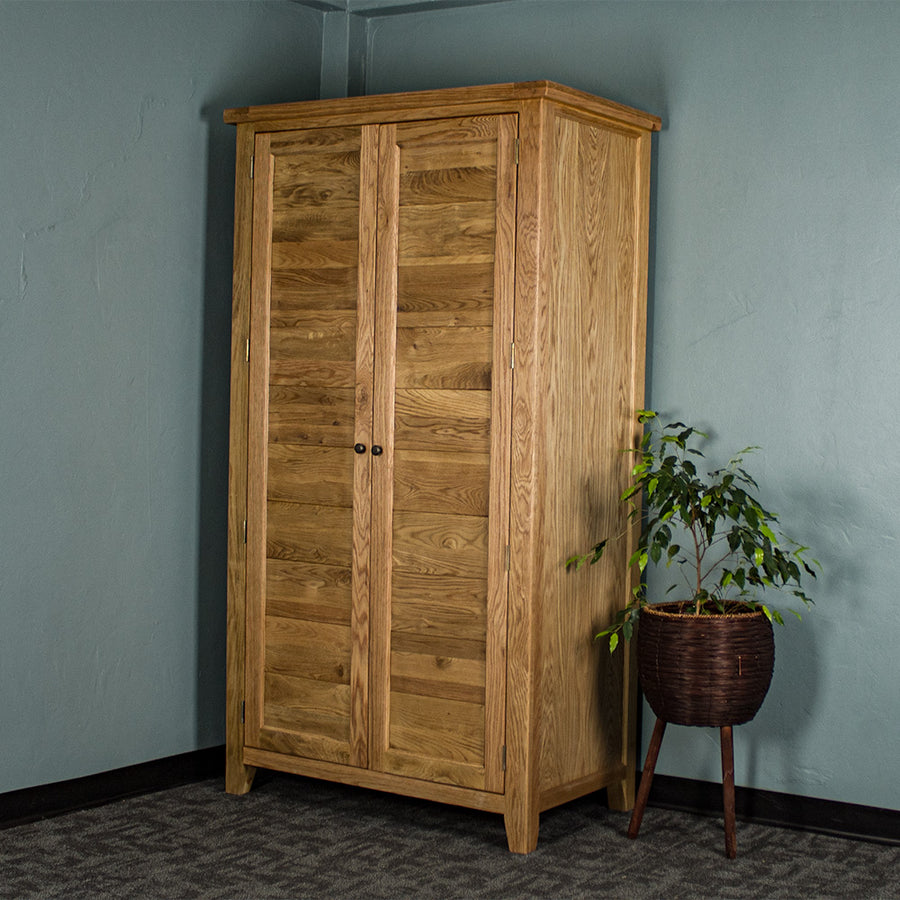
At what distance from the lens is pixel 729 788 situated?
11.0 feet

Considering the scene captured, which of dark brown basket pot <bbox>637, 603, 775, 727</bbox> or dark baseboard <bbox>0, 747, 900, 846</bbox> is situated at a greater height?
dark brown basket pot <bbox>637, 603, 775, 727</bbox>

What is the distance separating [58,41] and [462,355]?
4.68ft

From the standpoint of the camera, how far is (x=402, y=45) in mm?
4285

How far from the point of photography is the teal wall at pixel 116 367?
3.47 meters

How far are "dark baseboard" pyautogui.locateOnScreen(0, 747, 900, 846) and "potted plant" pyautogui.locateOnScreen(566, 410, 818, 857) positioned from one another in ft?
1.09

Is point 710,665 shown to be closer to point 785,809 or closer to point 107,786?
point 785,809

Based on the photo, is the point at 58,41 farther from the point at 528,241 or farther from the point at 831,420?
the point at 831,420

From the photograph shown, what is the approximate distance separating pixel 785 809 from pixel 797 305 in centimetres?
144

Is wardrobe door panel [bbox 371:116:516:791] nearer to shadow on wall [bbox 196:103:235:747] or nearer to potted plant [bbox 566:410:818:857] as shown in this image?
potted plant [bbox 566:410:818:857]

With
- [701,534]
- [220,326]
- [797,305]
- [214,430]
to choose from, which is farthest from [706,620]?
[220,326]

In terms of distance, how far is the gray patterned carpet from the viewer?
A: 3100 mm

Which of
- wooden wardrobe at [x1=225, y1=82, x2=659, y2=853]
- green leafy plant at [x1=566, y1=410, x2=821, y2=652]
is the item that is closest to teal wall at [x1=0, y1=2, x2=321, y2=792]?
wooden wardrobe at [x1=225, y1=82, x2=659, y2=853]

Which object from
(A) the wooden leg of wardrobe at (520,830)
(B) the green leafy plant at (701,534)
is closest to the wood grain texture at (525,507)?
(A) the wooden leg of wardrobe at (520,830)

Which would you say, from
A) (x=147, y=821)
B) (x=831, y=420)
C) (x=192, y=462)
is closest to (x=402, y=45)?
(x=192, y=462)
